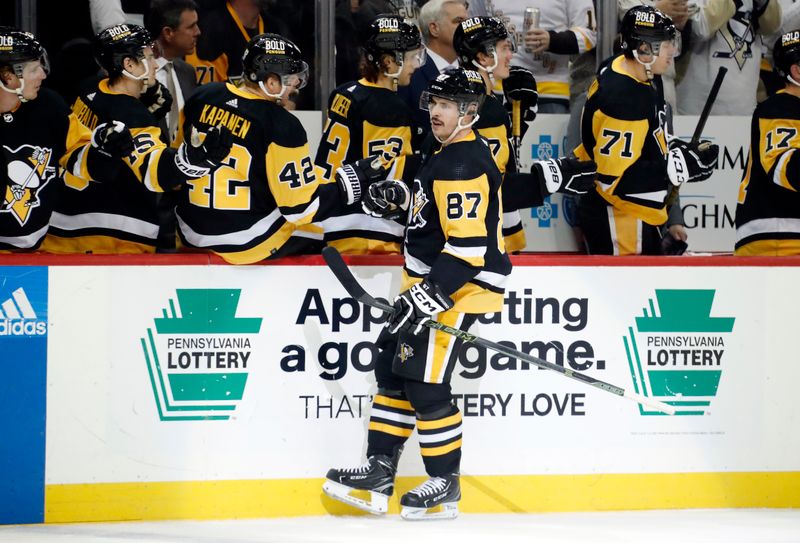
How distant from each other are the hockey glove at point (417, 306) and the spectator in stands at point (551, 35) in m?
1.88

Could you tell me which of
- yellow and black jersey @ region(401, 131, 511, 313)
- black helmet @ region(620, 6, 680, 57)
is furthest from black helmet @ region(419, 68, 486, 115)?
black helmet @ region(620, 6, 680, 57)

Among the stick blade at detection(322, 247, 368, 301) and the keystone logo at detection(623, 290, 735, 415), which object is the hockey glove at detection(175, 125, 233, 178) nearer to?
the stick blade at detection(322, 247, 368, 301)

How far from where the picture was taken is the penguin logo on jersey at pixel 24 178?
4.14 metres

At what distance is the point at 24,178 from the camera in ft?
13.6

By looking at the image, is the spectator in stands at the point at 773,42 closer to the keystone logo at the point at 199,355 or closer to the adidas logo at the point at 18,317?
the keystone logo at the point at 199,355

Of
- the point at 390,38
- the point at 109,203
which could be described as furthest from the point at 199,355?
the point at 390,38

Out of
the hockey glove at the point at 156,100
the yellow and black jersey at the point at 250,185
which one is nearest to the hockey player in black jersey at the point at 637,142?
the yellow and black jersey at the point at 250,185

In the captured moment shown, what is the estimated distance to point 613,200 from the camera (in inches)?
184

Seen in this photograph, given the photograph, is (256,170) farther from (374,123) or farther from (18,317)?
(18,317)

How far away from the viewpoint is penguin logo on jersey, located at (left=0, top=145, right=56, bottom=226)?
13.6 feet

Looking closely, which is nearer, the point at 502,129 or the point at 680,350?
the point at 680,350

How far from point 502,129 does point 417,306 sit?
1.06 metres

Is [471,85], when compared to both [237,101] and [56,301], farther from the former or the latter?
[56,301]

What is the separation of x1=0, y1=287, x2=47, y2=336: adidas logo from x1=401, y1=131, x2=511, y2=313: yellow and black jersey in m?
1.18
